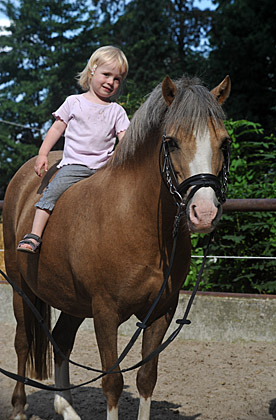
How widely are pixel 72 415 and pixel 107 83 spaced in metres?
2.04

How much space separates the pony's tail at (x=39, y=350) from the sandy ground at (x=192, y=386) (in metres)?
0.25

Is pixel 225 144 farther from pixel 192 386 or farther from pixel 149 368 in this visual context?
pixel 192 386

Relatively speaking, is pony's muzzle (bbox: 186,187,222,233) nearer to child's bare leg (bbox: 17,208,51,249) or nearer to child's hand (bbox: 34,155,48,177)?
child's bare leg (bbox: 17,208,51,249)

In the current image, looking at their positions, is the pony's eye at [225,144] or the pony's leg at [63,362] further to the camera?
the pony's leg at [63,362]

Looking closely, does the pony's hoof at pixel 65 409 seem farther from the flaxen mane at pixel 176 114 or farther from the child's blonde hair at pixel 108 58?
the child's blonde hair at pixel 108 58

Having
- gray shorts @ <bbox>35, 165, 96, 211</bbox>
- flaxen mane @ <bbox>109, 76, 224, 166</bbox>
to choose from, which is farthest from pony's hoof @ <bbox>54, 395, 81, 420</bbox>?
flaxen mane @ <bbox>109, 76, 224, 166</bbox>

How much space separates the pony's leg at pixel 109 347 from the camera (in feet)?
8.25

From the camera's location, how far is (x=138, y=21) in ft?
86.1

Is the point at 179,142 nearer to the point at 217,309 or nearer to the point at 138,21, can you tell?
the point at 217,309

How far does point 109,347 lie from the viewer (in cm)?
254

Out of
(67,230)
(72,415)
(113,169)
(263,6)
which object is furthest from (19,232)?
(263,6)

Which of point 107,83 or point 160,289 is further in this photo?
point 107,83

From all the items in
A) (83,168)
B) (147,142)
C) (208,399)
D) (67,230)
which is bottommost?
(208,399)

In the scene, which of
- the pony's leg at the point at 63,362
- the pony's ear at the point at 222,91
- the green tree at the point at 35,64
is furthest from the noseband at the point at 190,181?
the green tree at the point at 35,64
